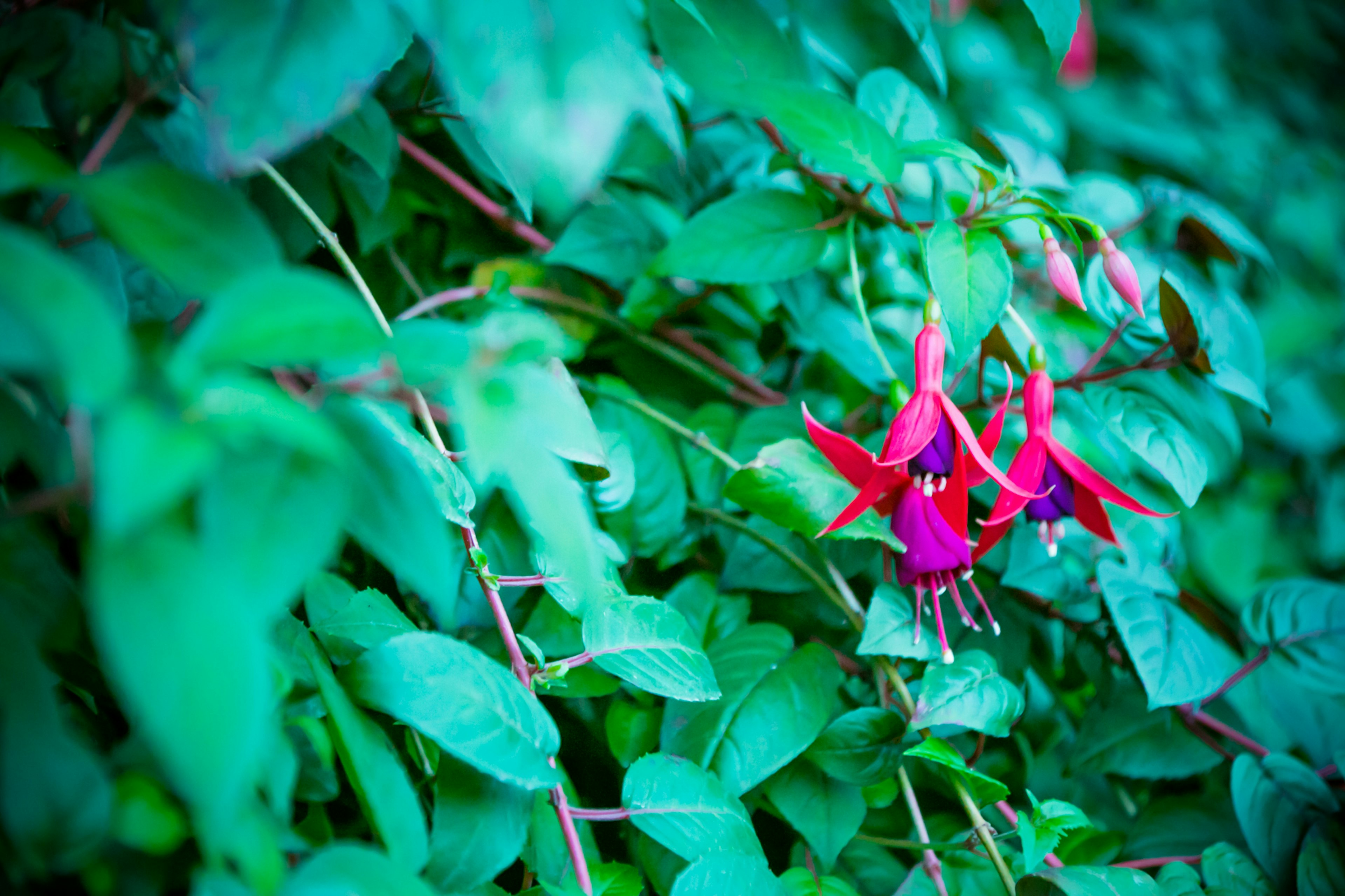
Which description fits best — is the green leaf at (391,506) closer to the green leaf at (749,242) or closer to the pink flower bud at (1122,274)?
the green leaf at (749,242)

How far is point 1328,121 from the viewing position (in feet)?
5.34

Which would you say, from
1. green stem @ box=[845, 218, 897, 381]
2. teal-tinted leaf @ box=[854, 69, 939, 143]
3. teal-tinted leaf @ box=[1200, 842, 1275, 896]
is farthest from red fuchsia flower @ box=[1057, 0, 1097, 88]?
teal-tinted leaf @ box=[1200, 842, 1275, 896]

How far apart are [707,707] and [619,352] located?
0.28 m

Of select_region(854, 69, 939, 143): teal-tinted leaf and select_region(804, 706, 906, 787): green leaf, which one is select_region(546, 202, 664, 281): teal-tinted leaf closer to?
select_region(854, 69, 939, 143): teal-tinted leaf

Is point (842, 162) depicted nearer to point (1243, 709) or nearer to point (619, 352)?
point (619, 352)

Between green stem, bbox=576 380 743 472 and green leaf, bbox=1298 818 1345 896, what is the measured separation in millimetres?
392

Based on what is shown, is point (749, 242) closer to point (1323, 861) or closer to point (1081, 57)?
point (1323, 861)

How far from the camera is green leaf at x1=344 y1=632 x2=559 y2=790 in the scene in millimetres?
299

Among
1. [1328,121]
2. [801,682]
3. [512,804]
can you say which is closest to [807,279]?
[801,682]

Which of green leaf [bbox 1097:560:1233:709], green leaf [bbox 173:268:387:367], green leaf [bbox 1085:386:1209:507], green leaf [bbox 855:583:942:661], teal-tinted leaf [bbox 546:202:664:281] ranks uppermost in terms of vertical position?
green leaf [bbox 173:268:387:367]

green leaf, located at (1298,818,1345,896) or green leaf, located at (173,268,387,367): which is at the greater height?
green leaf, located at (173,268,387,367)

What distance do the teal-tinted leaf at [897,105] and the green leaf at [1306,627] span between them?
41cm

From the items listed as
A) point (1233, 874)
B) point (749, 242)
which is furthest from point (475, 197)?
point (1233, 874)

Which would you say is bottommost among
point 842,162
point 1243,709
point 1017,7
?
point 1243,709
